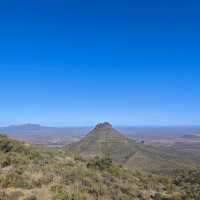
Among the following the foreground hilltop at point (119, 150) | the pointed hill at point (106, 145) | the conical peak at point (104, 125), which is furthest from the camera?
the conical peak at point (104, 125)

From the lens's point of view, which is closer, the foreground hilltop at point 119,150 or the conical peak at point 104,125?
the foreground hilltop at point 119,150

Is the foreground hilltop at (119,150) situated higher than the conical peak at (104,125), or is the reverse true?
the conical peak at (104,125)

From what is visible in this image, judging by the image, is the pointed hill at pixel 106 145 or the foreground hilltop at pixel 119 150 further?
the pointed hill at pixel 106 145

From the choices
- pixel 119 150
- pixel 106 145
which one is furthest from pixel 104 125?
pixel 119 150

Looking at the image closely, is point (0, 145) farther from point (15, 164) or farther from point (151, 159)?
point (151, 159)

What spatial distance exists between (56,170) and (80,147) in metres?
78.7

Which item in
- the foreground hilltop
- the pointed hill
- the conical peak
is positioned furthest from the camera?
the conical peak

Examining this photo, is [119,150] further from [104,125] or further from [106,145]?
[104,125]

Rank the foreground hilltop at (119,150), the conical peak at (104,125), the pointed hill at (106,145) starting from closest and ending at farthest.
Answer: the foreground hilltop at (119,150)
the pointed hill at (106,145)
the conical peak at (104,125)

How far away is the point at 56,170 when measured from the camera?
57.0ft

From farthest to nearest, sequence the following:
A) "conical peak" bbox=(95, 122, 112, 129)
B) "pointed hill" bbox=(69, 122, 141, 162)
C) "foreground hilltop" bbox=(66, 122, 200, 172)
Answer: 1. "conical peak" bbox=(95, 122, 112, 129)
2. "pointed hill" bbox=(69, 122, 141, 162)
3. "foreground hilltop" bbox=(66, 122, 200, 172)

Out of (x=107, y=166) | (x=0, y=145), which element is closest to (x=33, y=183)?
(x=107, y=166)

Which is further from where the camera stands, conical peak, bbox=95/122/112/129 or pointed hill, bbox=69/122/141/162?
conical peak, bbox=95/122/112/129

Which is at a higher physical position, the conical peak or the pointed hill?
the conical peak
